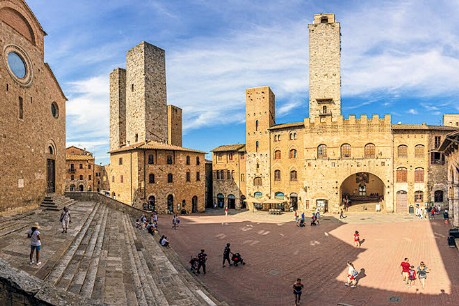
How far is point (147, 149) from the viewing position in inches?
1417

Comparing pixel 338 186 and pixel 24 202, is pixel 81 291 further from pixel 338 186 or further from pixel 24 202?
pixel 338 186

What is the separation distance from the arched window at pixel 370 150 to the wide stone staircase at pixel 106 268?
28831 millimetres

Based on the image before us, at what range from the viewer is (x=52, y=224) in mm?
15109

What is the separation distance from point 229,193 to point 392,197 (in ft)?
75.3

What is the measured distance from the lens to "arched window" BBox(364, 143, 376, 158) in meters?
35.5

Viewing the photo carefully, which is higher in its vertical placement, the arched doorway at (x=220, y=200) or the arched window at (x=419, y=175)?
the arched window at (x=419, y=175)

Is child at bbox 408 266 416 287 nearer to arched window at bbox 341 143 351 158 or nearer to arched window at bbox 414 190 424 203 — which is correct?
arched window at bbox 341 143 351 158

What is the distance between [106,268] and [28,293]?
4737 mm

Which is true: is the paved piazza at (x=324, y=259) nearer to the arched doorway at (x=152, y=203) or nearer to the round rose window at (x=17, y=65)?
the arched doorway at (x=152, y=203)

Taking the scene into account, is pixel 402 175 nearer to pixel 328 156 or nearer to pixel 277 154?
pixel 328 156

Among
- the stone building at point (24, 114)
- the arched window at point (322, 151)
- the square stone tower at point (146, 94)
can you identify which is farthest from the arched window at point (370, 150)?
the stone building at point (24, 114)

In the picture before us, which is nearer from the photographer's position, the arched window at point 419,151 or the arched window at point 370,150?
the arched window at point 419,151

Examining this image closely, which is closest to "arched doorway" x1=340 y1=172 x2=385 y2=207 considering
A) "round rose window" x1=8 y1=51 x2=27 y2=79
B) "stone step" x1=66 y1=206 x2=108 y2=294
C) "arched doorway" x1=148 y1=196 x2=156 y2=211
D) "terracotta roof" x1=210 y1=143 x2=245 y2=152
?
"terracotta roof" x1=210 y1=143 x2=245 y2=152

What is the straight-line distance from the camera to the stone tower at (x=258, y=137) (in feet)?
137
